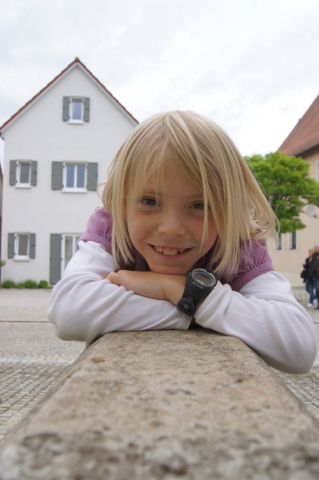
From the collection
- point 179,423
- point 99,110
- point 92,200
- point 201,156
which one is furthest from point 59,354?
point 99,110

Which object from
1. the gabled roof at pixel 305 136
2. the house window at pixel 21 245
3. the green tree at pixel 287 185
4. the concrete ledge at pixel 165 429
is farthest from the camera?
the gabled roof at pixel 305 136

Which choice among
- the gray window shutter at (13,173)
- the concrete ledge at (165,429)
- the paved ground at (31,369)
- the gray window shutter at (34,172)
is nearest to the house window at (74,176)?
the gray window shutter at (34,172)

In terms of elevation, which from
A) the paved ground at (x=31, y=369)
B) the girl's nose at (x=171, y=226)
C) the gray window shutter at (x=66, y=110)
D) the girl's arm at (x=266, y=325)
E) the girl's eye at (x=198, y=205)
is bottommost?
the paved ground at (x=31, y=369)

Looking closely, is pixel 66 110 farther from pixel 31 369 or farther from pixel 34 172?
pixel 31 369

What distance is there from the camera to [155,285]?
146cm

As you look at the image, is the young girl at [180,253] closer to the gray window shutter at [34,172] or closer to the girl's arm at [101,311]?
the girl's arm at [101,311]

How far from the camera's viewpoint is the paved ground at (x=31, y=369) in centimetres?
367

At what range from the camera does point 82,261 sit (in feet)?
5.34

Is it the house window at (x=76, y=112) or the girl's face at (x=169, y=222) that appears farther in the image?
the house window at (x=76, y=112)

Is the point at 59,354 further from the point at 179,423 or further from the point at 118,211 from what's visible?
the point at 179,423

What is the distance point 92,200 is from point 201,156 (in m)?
18.1

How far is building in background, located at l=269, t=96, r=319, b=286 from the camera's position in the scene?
942 inches

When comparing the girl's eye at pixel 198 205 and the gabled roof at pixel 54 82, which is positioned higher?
the gabled roof at pixel 54 82

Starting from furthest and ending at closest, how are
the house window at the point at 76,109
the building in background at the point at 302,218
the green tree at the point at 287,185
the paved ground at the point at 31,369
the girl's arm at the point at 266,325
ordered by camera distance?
the building in background at the point at 302,218
the house window at the point at 76,109
the green tree at the point at 287,185
the paved ground at the point at 31,369
the girl's arm at the point at 266,325
